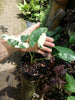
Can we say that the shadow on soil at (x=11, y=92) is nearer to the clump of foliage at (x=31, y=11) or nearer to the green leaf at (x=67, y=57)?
the green leaf at (x=67, y=57)

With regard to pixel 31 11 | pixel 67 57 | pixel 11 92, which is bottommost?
pixel 11 92

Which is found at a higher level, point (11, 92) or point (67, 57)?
point (67, 57)

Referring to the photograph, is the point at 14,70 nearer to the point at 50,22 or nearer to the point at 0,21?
the point at 50,22

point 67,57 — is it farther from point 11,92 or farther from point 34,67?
point 11,92

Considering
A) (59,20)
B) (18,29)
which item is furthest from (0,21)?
(59,20)

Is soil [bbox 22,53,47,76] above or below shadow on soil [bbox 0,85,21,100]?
above

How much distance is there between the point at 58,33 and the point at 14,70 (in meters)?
1.07

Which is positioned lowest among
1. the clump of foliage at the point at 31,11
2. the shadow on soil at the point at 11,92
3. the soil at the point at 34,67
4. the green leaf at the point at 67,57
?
the shadow on soil at the point at 11,92

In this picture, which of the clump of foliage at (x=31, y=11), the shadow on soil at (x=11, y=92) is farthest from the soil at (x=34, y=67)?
the clump of foliage at (x=31, y=11)

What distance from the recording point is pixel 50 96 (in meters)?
1.62

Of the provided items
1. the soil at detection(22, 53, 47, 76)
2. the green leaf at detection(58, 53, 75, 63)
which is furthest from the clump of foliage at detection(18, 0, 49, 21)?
the green leaf at detection(58, 53, 75, 63)

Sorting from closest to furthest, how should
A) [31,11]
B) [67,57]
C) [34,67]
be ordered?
[67,57] → [34,67] → [31,11]

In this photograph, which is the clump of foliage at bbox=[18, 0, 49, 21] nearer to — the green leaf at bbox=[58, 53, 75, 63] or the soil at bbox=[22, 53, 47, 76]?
the soil at bbox=[22, 53, 47, 76]

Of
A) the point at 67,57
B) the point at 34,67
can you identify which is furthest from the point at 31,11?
the point at 67,57
